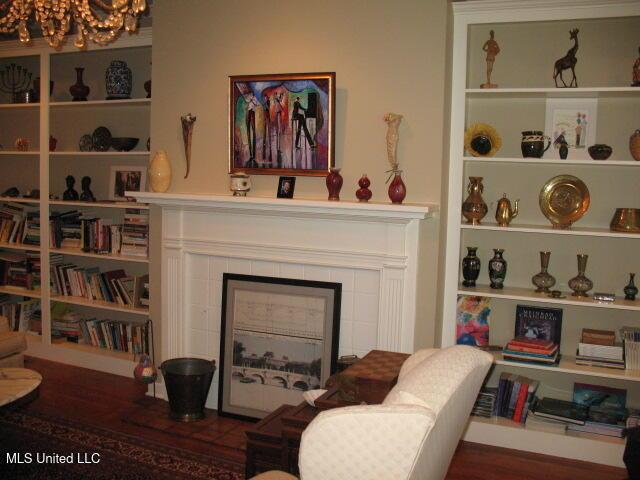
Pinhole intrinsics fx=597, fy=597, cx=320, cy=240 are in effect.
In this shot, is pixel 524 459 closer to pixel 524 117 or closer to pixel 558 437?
pixel 558 437

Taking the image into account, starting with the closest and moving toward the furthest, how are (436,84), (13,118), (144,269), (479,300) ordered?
(436,84)
(479,300)
(144,269)
(13,118)

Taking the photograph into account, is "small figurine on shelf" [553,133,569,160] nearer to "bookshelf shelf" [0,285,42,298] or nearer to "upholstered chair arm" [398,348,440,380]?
"upholstered chair arm" [398,348,440,380]

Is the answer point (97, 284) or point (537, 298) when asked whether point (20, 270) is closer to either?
point (97, 284)

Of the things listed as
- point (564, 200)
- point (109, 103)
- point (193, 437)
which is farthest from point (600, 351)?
point (109, 103)

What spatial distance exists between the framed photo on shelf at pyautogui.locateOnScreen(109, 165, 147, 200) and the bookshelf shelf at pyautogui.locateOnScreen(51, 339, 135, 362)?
A: 46.2 inches

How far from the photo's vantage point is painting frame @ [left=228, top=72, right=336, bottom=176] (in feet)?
11.1

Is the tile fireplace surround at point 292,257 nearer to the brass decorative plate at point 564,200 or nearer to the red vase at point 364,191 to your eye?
the red vase at point 364,191

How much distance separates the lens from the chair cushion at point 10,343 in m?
3.75

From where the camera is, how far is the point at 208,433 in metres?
3.41

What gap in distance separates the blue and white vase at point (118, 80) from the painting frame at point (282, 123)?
122cm

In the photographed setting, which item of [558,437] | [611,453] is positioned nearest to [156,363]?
[558,437]

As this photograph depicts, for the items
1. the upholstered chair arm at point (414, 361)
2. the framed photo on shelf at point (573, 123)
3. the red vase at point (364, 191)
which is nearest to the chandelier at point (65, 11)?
the red vase at point (364, 191)

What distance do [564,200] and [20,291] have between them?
4110 mm

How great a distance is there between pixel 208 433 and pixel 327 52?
7.46ft
